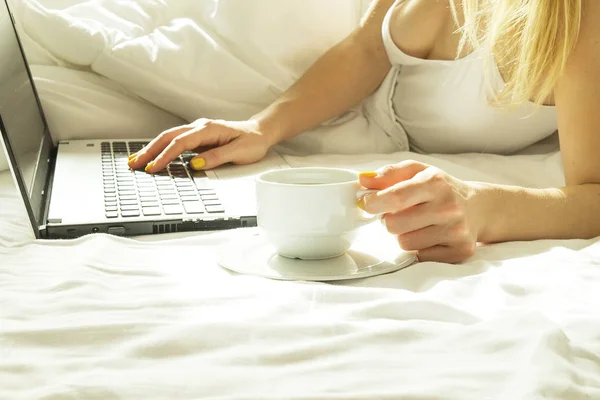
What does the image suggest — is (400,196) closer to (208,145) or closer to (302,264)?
(302,264)

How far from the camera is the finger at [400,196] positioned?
2.23 ft

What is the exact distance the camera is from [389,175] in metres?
0.71

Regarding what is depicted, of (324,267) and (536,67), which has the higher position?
(536,67)

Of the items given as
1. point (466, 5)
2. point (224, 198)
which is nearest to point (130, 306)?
point (224, 198)

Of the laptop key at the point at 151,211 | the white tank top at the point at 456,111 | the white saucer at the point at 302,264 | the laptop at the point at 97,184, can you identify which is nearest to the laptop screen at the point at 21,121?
the laptop at the point at 97,184

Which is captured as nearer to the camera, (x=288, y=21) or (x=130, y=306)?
(x=130, y=306)

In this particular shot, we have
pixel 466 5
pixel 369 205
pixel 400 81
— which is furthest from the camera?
pixel 400 81

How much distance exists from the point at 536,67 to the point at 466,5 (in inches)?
7.3

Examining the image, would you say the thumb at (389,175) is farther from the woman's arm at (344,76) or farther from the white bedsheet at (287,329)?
the woman's arm at (344,76)

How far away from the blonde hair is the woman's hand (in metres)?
0.36

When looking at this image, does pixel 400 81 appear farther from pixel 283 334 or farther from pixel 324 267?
pixel 283 334

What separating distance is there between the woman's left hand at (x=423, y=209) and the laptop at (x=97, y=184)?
0.67 ft

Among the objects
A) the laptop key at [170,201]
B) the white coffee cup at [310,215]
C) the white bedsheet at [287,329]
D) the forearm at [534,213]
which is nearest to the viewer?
the white bedsheet at [287,329]

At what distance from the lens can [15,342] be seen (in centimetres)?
52
